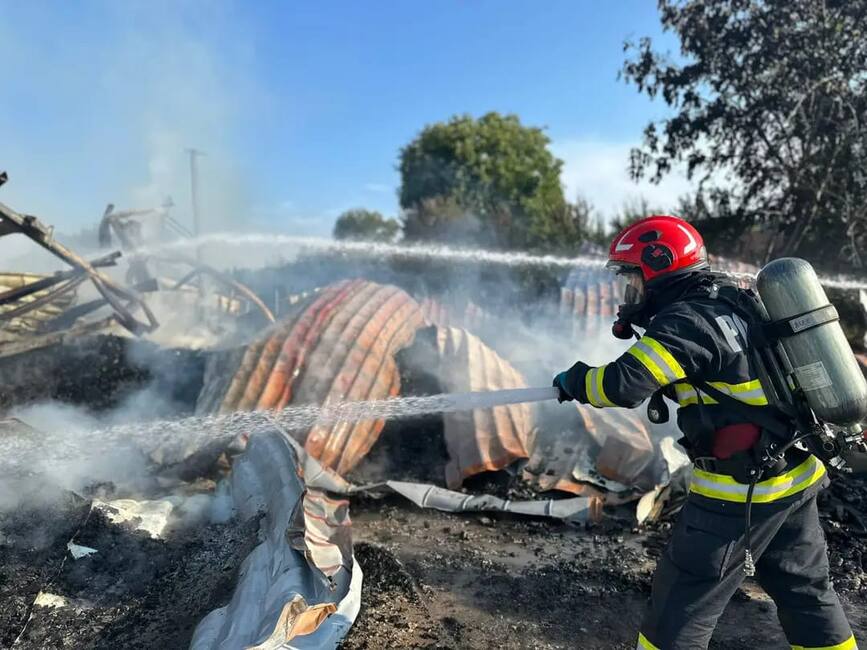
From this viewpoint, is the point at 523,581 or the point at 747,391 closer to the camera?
the point at 747,391

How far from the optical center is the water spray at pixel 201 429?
4.14 metres

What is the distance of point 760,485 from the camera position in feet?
7.51

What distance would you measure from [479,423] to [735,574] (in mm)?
2490

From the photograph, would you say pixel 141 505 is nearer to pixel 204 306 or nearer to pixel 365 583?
pixel 365 583

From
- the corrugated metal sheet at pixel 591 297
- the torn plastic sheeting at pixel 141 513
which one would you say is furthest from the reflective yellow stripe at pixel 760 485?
the corrugated metal sheet at pixel 591 297

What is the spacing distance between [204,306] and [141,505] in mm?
6905

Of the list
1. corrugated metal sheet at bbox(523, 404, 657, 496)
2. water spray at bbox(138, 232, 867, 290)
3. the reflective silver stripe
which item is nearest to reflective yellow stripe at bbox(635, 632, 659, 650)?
the reflective silver stripe

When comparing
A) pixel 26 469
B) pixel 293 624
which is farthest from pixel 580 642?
pixel 26 469

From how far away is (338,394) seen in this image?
486 cm

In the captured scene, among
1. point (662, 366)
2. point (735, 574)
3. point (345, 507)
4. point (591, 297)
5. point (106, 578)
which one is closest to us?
point (662, 366)

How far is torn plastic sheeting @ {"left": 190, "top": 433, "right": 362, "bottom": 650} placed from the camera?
2.33m

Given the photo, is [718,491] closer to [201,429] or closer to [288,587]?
[288,587]

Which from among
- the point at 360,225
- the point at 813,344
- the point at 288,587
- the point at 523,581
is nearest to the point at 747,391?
the point at 813,344

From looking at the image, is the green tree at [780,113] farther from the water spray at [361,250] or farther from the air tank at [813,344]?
the air tank at [813,344]
